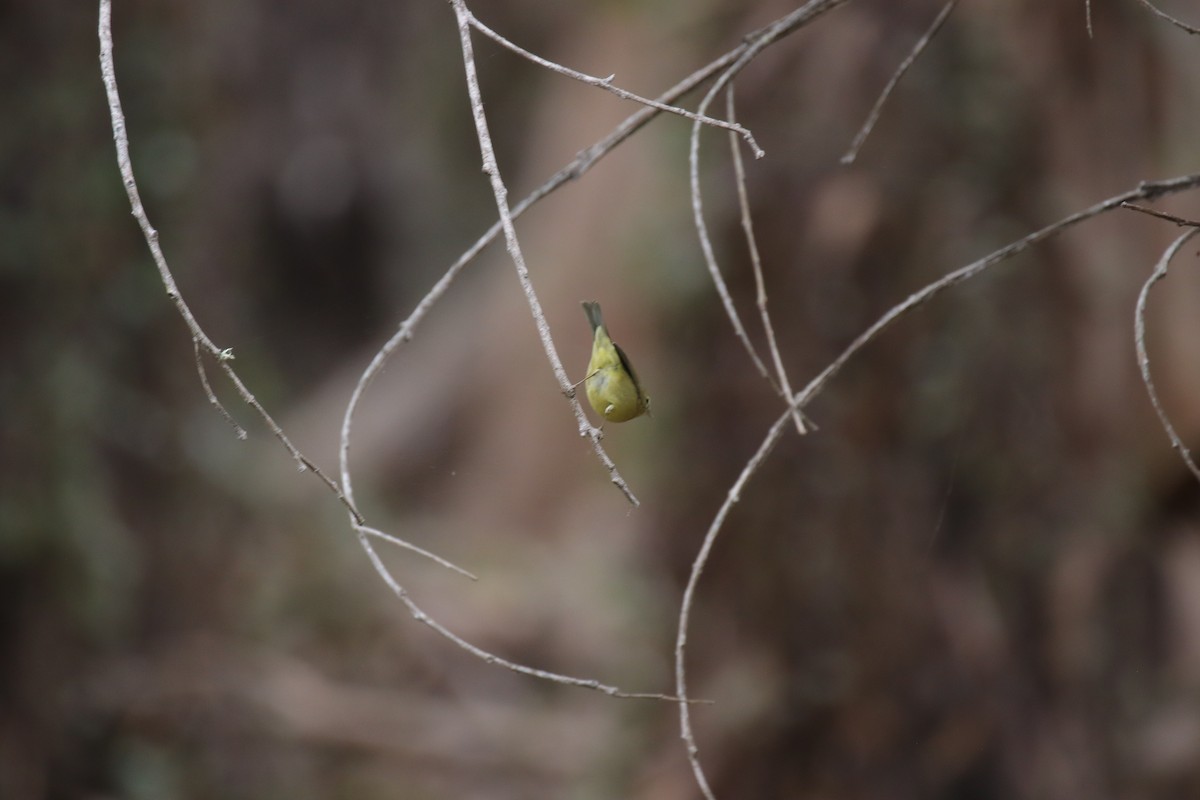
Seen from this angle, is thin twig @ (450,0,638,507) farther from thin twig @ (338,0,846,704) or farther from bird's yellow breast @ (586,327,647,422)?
bird's yellow breast @ (586,327,647,422)

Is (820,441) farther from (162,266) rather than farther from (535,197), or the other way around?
(162,266)

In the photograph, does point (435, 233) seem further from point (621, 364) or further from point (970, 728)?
point (621, 364)

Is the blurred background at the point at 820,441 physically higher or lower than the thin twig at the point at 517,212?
higher

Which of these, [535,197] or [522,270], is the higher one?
[535,197]

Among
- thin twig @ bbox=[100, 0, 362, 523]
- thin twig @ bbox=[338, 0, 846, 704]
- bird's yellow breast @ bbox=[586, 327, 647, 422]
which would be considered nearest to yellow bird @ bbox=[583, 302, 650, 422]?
bird's yellow breast @ bbox=[586, 327, 647, 422]

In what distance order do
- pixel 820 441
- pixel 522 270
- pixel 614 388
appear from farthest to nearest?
pixel 820 441
pixel 614 388
pixel 522 270

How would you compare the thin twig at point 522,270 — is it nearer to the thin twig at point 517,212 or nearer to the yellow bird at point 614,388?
the thin twig at point 517,212

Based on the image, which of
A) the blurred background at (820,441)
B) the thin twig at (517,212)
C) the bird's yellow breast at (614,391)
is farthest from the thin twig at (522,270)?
the blurred background at (820,441)

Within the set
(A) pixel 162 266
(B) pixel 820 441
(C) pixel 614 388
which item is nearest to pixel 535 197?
(C) pixel 614 388
